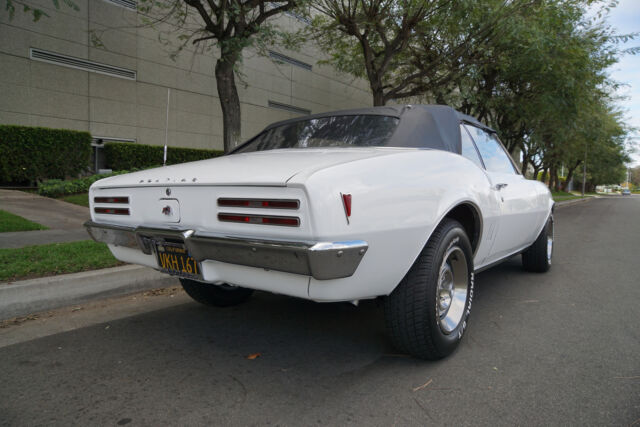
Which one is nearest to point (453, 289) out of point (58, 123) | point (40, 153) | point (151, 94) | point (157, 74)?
point (40, 153)

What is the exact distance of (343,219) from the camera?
5.90 feet

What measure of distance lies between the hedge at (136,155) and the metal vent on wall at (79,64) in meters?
2.07

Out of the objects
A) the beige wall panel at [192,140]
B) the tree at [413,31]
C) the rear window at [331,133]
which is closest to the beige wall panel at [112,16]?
the beige wall panel at [192,140]

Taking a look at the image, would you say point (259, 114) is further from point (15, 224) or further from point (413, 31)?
point (15, 224)

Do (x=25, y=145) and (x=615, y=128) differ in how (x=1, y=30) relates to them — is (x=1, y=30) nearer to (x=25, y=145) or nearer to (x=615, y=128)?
(x=25, y=145)

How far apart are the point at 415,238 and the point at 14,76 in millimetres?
11897

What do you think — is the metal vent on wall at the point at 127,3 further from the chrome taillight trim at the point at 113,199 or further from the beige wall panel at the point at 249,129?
the chrome taillight trim at the point at 113,199

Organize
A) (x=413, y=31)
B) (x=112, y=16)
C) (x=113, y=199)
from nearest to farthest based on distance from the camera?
1. (x=113, y=199)
2. (x=413, y=31)
3. (x=112, y=16)

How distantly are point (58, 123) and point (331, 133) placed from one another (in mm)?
10810

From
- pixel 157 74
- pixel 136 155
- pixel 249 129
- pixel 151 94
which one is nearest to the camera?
pixel 136 155

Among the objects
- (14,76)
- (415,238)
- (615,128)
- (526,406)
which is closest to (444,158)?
(415,238)

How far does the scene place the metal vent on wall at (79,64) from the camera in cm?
1080

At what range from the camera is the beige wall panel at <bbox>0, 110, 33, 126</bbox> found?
10078 millimetres

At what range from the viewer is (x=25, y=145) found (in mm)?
9852
